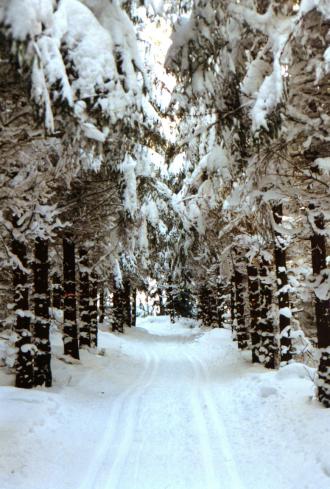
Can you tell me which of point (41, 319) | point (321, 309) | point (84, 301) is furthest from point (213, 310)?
point (321, 309)

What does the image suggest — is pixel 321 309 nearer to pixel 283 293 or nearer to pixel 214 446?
pixel 214 446

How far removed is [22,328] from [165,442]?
4.50m

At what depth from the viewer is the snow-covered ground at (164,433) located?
6.83m

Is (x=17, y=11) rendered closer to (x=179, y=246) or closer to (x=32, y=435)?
(x=32, y=435)

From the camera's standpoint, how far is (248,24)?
5801 millimetres

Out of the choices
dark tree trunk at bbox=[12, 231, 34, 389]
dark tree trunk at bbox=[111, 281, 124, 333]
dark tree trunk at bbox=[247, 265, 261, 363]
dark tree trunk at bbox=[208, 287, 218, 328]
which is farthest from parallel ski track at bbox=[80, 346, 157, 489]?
dark tree trunk at bbox=[208, 287, 218, 328]

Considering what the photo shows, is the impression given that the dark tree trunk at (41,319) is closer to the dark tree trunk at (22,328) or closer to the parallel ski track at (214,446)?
the dark tree trunk at (22,328)

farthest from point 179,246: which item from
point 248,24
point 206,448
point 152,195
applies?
point 248,24

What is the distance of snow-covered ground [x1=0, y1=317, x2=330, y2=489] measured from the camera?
22.4 feet

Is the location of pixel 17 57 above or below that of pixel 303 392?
above

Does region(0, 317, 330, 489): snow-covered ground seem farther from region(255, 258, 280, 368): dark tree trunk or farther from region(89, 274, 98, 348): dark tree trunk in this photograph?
region(89, 274, 98, 348): dark tree trunk

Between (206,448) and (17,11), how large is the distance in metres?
7.22

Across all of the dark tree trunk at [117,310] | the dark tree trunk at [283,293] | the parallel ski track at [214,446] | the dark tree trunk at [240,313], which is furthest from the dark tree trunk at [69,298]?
the dark tree trunk at [117,310]

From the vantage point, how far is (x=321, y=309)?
30.6 ft
